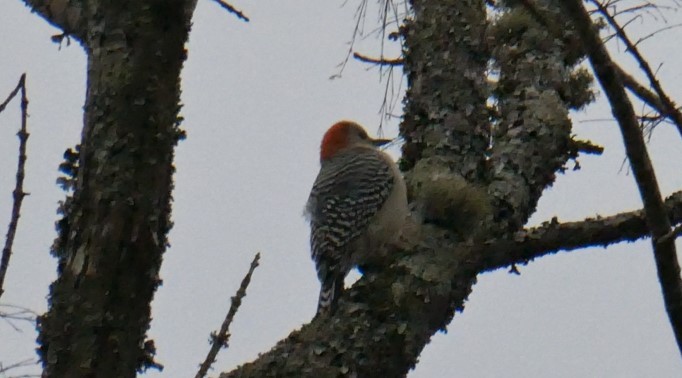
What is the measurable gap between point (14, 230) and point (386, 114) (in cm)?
339

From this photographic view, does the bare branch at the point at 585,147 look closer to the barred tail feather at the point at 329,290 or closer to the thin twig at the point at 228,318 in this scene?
the barred tail feather at the point at 329,290

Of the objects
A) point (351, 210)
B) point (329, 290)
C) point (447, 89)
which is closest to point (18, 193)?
point (447, 89)

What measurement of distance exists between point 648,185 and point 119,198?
4.50 feet

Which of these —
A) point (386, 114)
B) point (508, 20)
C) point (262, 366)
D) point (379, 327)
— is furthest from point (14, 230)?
point (508, 20)

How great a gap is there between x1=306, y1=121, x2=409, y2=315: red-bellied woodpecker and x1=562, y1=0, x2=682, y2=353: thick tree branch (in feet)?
7.68

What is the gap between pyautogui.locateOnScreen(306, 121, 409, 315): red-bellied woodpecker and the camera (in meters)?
5.68

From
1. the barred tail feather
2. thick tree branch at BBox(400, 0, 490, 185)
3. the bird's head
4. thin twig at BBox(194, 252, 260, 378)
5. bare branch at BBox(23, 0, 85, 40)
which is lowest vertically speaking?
thin twig at BBox(194, 252, 260, 378)

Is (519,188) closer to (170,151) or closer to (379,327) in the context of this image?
(379,327)

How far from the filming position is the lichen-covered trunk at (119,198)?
84.8 inches

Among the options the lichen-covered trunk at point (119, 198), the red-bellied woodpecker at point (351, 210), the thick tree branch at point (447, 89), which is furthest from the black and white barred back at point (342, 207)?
the lichen-covered trunk at point (119, 198)

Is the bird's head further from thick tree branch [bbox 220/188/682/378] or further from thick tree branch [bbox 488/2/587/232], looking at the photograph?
thick tree branch [bbox 220/188/682/378]

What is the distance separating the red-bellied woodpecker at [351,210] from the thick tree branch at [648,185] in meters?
2.34

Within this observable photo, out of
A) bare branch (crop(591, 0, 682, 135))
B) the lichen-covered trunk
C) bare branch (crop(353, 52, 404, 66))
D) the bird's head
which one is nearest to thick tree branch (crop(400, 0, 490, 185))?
bare branch (crop(353, 52, 404, 66))

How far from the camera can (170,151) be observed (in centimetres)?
228
